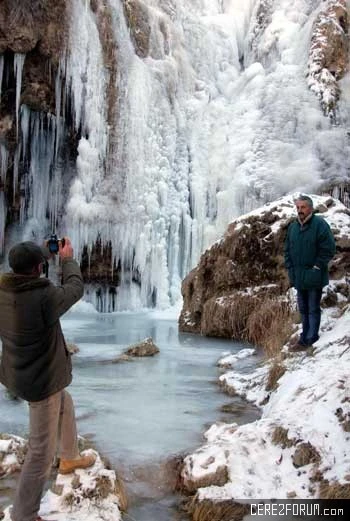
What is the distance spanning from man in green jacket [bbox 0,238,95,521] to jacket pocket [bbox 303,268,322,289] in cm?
304

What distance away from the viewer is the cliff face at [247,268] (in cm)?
870

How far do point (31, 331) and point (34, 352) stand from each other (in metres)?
0.10

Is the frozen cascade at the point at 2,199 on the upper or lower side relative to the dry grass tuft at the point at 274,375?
upper

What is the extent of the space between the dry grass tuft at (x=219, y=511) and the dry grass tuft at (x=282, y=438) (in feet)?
1.69

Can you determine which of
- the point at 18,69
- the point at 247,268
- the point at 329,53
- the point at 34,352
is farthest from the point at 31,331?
the point at 329,53

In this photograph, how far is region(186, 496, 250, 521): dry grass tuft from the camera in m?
2.85

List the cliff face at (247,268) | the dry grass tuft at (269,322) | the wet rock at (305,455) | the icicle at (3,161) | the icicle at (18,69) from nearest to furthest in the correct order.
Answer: the wet rock at (305,455) < the dry grass tuft at (269,322) < the cliff face at (247,268) < the icicle at (18,69) < the icicle at (3,161)

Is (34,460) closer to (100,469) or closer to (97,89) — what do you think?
(100,469)

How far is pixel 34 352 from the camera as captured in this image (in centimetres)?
259

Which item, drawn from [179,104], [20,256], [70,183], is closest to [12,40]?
[70,183]

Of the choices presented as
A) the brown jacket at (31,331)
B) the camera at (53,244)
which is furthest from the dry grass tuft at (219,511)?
the camera at (53,244)

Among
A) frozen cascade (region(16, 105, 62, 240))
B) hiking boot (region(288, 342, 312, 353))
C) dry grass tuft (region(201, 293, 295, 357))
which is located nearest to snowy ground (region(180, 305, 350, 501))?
hiking boot (region(288, 342, 312, 353))

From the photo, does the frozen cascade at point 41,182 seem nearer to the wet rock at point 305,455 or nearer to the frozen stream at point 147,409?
the frozen stream at point 147,409

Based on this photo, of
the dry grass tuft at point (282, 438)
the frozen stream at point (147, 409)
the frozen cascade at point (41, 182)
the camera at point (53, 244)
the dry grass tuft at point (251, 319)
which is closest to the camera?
the camera at point (53, 244)
